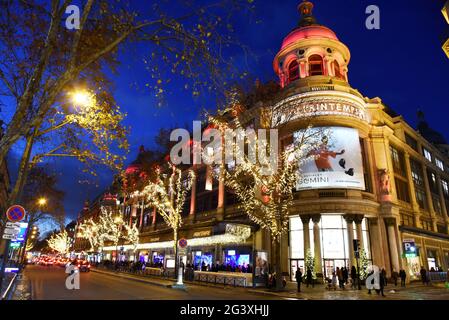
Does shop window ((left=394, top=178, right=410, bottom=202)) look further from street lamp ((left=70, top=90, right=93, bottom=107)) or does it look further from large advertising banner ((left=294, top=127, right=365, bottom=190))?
street lamp ((left=70, top=90, right=93, bottom=107))

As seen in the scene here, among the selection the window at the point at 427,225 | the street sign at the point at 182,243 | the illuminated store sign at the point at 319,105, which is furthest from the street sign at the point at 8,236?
the window at the point at 427,225

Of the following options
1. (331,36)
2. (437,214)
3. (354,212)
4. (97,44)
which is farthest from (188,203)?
(97,44)

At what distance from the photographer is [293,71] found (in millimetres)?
36719

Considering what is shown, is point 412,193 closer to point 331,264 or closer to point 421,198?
point 421,198

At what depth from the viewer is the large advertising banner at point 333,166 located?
95.9ft

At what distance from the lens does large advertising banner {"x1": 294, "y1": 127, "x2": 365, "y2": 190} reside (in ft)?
95.9

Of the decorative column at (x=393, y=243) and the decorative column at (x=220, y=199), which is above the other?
the decorative column at (x=220, y=199)

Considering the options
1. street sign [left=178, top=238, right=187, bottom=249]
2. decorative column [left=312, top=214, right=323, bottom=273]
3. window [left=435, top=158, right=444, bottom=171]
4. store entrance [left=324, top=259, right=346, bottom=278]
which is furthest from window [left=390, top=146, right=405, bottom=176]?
street sign [left=178, top=238, right=187, bottom=249]

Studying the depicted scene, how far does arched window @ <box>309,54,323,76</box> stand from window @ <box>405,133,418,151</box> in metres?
17.5

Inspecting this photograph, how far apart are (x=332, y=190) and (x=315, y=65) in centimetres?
1482

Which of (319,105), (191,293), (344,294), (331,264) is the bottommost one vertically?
(191,293)

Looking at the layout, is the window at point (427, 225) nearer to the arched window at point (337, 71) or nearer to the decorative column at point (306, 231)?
the decorative column at point (306, 231)

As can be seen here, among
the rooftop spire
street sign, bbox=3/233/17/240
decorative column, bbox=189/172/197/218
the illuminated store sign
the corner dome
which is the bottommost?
street sign, bbox=3/233/17/240

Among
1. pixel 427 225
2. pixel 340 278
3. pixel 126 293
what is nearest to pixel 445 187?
pixel 427 225
